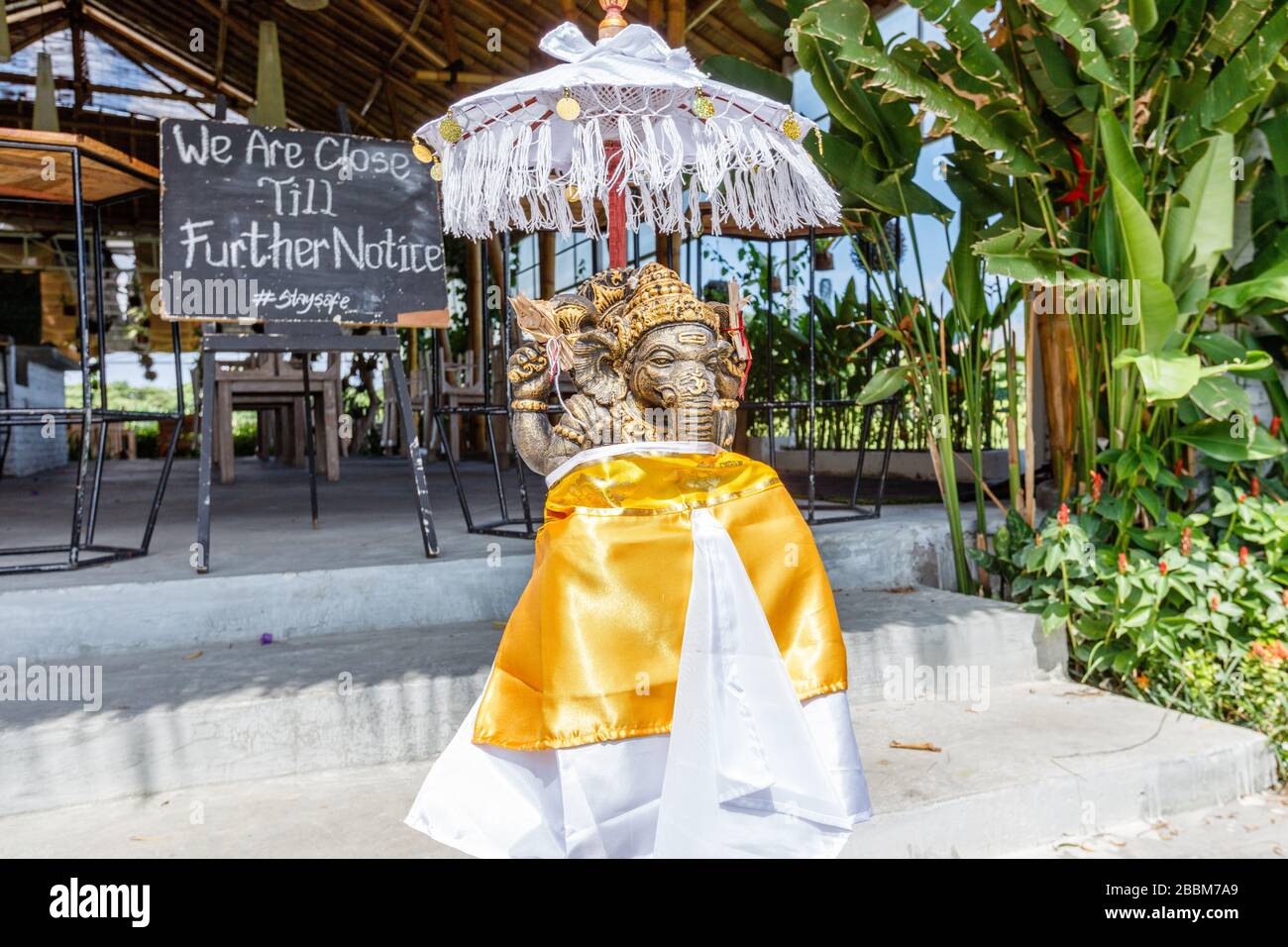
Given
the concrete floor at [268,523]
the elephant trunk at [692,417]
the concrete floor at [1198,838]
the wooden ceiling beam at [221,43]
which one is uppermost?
the wooden ceiling beam at [221,43]

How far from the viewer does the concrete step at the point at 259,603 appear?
2.40 meters

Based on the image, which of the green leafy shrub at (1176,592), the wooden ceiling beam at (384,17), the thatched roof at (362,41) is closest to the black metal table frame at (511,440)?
the green leafy shrub at (1176,592)

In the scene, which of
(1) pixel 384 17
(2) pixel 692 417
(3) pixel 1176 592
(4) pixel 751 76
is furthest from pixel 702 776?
(1) pixel 384 17

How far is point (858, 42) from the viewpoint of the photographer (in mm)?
2660

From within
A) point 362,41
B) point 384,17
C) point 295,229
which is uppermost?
point 362,41

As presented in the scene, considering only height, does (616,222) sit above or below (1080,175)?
below

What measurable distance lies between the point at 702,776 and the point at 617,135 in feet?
4.93

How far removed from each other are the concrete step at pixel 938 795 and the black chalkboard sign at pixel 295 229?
153cm

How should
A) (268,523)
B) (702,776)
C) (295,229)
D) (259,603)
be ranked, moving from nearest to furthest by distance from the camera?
(702,776) → (259,603) → (295,229) → (268,523)

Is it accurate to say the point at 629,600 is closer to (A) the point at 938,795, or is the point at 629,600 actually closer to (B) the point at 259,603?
(A) the point at 938,795

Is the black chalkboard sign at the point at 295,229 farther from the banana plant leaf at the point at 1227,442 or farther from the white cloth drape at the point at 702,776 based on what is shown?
the banana plant leaf at the point at 1227,442

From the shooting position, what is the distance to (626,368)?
6.17 ft

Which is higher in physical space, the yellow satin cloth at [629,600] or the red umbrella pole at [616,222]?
the red umbrella pole at [616,222]

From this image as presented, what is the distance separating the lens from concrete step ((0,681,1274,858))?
1.82 m
